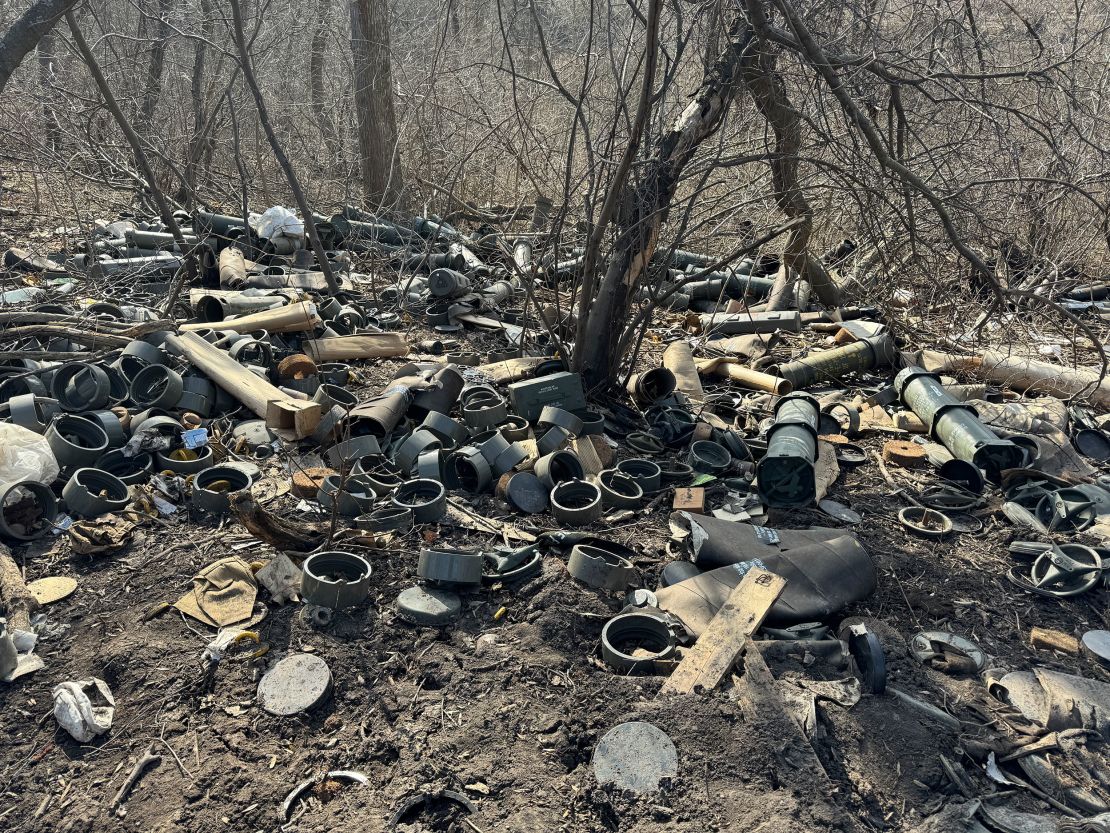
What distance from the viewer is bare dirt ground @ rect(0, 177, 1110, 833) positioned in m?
2.77

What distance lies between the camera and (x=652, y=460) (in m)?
5.36

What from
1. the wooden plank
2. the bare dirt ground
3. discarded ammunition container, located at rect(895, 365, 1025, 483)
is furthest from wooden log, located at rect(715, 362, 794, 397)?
the wooden plank

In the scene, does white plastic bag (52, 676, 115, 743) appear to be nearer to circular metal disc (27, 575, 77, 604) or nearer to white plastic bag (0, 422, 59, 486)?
circular metal disc (27, 575, 77, 604)

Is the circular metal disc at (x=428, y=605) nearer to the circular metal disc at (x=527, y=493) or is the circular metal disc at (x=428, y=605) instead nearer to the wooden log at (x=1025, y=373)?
the circular metal disc at (x=527, y=493)

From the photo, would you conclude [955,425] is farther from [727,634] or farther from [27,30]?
[27,30]

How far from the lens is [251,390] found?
215 inches

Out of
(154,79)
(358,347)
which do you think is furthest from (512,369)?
(154,79)

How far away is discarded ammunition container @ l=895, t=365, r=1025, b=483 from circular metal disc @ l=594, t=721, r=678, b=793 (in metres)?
3.31

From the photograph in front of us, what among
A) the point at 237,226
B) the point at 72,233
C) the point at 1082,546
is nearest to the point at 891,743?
the point at 1082,546

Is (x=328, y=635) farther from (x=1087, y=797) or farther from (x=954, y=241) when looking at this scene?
(x=954, y=241)

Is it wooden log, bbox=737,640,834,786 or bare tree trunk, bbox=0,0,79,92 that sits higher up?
bare tree trunk, bbox=0,0,79,92

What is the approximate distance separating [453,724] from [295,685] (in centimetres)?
64

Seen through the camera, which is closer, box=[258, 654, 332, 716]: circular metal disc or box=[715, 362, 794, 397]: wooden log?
box=[258, 654, 332, 716]: circular metal disc

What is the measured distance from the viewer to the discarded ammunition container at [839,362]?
675 cm
